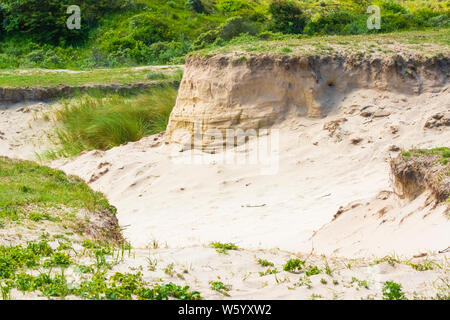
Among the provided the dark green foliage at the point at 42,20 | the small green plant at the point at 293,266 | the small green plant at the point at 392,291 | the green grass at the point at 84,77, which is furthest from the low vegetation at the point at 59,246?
the dark green foliage at the point at 42,20

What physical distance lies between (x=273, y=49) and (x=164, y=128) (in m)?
3.16

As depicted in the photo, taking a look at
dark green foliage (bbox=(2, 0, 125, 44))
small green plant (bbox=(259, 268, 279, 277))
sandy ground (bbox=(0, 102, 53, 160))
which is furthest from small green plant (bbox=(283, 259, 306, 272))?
dark green foliage (bbox=(2, 0, 125, 44))

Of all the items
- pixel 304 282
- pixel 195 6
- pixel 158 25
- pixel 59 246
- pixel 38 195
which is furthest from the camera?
pixel 195 6

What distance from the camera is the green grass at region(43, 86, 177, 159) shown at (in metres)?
14.0

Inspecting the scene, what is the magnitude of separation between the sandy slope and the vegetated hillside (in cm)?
1378

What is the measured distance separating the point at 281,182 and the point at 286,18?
68.9 feet

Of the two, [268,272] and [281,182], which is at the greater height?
[268,272]

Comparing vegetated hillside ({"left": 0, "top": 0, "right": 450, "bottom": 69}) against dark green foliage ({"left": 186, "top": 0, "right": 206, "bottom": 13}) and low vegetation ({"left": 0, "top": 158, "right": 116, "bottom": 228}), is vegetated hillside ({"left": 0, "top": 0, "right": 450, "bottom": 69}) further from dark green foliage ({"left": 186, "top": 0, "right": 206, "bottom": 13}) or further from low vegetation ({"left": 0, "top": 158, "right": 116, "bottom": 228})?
low vegetation ({"left": 0, "top": 158, "right": 116, "bottom": 228})

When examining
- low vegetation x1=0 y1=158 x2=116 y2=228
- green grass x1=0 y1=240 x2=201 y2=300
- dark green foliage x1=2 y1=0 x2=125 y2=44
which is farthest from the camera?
dark green foliage x1=2 y1=0 x2=125 y2=44

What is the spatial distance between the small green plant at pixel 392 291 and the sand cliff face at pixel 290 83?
7.05m

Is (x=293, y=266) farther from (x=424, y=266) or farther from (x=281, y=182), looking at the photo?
(x=281, y=182)

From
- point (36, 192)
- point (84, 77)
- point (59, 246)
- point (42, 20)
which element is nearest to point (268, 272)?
point (59, 246)

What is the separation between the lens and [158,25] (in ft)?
103
